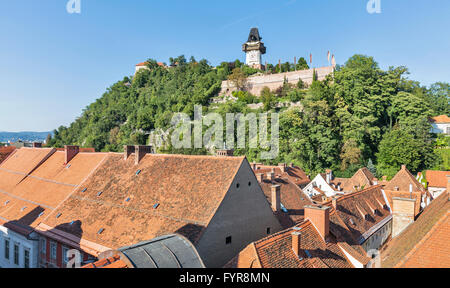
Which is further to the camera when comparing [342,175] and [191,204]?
[342,175]

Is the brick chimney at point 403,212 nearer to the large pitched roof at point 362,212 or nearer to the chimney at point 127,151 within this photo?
the large pitched roof at point 362,212

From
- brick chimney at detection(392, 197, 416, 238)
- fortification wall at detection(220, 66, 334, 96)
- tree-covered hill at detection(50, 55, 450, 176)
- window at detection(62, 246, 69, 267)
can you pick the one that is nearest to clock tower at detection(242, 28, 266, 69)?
fortification wall at detection(220, 66, 334, 96)

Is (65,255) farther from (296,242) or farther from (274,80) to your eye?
(274,80)

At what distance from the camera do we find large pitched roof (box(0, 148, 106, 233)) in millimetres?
20225

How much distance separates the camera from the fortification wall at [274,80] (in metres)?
68.9

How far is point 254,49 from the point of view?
9806cm

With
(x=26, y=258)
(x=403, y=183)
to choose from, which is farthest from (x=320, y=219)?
(x=403, y=183)

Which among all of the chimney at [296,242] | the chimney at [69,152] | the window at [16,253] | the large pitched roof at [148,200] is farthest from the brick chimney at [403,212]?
the chimney at [69,152]

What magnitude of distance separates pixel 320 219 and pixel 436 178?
3457cm

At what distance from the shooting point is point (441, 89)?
71625 mm
